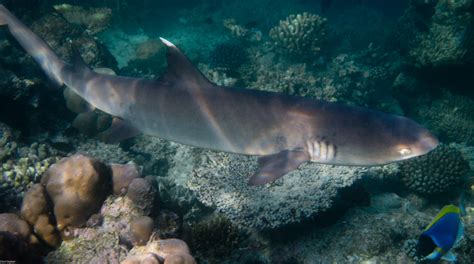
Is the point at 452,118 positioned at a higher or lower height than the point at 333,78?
lower

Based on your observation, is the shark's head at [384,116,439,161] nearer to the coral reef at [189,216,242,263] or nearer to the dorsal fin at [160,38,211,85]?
the dorsal fin at [160,38,211,85]

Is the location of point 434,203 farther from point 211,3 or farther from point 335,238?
point 211,3

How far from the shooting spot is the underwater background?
3.89 meters

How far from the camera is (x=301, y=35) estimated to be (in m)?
11.0

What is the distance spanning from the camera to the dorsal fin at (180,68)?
417cm

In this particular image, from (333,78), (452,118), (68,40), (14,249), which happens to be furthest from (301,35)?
(14,249)

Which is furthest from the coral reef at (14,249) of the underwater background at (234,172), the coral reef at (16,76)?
the coral reef at (16,76)

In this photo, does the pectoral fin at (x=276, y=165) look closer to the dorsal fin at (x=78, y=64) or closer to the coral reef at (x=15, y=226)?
the coral reef at (x=15, y=226)

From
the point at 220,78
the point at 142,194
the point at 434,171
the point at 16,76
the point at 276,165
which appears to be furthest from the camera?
the point at 220,78

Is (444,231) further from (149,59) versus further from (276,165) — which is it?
(149,59)

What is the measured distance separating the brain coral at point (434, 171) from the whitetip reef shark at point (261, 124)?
3490mm

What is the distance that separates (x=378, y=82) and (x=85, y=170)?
9.73 meters

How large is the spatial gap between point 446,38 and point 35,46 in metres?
9.75

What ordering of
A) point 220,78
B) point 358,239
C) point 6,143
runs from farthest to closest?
point 220,78 → point 6,143 → point 358,239
